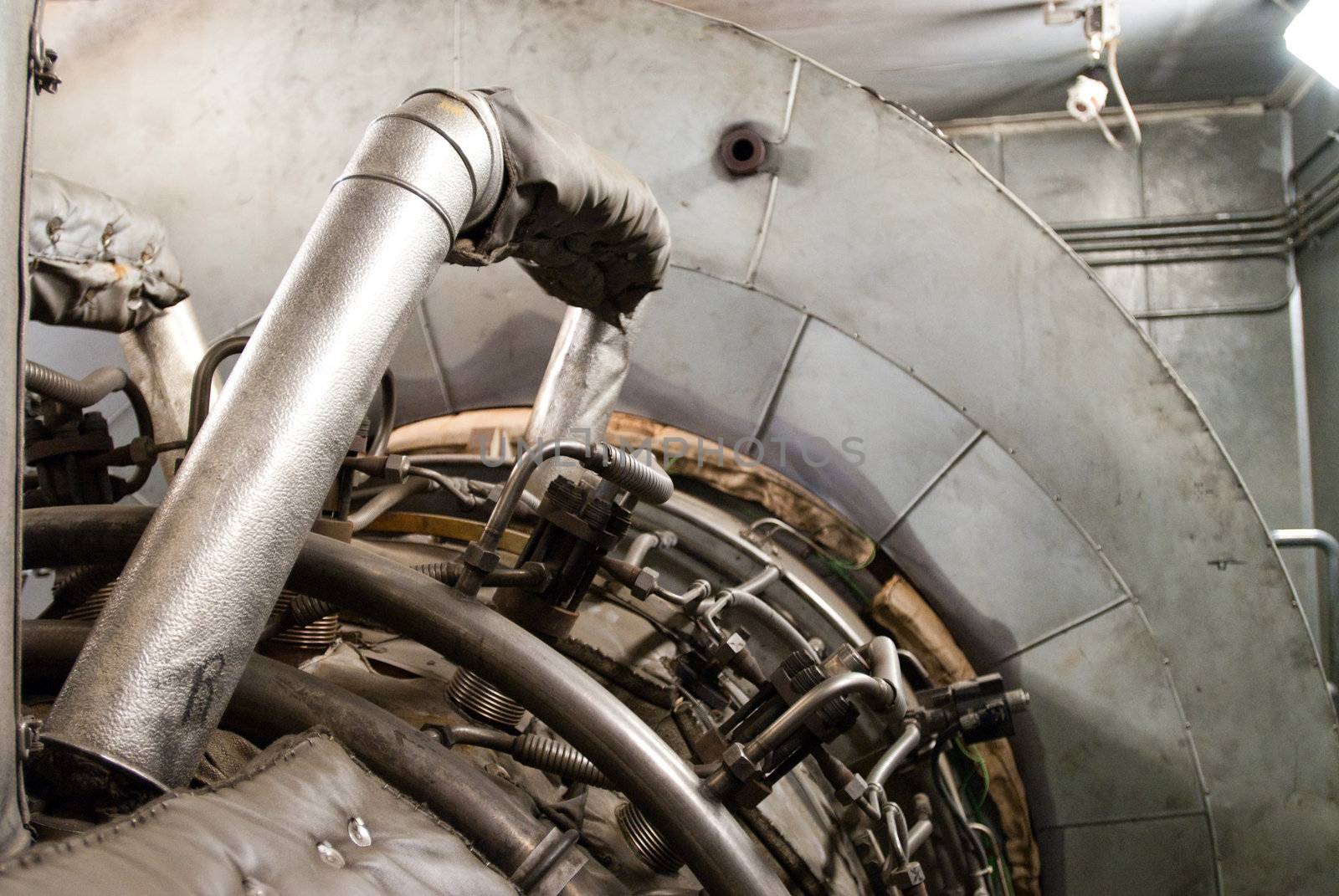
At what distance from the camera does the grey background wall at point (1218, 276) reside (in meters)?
3.96

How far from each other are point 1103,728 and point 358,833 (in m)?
2.00

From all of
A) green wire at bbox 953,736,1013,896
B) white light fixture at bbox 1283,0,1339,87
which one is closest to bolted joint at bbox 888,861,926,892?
green wire at bbox 953,736,1013,896

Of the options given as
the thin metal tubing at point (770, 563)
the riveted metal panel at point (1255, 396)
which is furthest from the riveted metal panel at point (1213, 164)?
the thin metal tubing at point (770, 563)

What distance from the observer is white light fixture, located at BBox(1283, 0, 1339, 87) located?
322cm

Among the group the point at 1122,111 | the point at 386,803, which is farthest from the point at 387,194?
the point at 1122,111

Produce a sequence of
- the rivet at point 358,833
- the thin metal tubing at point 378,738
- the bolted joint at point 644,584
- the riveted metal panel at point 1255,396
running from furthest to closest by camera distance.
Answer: the riveted metal panel at point 1255,396 < the bolted joint at point 644,584 < the thin metal tubing at point 378,738 < the rivet at point 358,833

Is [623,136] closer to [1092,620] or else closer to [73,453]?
[73,453]

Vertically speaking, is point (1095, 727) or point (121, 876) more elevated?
point (1095, 727)

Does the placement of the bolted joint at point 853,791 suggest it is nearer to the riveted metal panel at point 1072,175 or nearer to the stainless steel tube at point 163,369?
the stainless steel tube at point 163,369

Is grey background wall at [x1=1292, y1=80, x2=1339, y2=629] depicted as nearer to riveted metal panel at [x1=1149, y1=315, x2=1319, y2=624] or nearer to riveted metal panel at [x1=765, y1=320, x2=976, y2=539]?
riveted metal panel at [x1=1149, y1=315, x2=1319, y2=624]

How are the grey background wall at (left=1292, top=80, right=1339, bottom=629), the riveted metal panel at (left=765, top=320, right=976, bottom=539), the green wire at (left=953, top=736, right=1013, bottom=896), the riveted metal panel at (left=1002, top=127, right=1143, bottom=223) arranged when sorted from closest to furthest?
the green wire at (left=953, top=736, right=1013, bottom=896)
the riveted metal panel at (left=765, top=320, right=976, bottom=539)
the grey background wall at (left=1292, top=80, right=1339, bottom=629)
the riveted metal panel at (left=1002, top=127, right=1143, bottom=223)

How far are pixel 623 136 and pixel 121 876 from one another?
2166 millimetres

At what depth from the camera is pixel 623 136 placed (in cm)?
268

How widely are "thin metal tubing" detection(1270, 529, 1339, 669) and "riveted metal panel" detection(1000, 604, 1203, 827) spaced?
89cm
